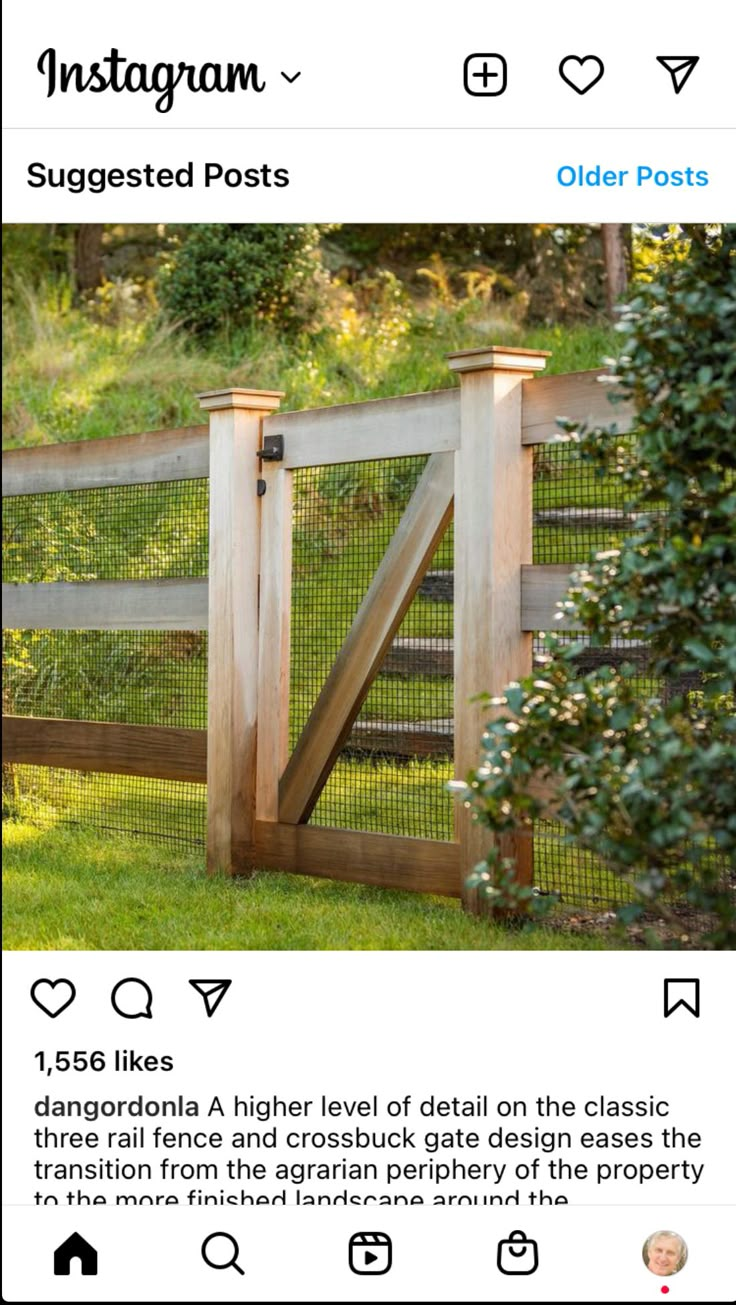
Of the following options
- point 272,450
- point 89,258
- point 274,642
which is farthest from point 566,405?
point 89,258

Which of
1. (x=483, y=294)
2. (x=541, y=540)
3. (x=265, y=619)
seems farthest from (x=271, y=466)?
(x=483, y=294)

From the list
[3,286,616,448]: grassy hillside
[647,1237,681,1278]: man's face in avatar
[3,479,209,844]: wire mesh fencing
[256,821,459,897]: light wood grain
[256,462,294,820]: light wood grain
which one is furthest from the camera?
[3,286,616,448]: grassy hillside

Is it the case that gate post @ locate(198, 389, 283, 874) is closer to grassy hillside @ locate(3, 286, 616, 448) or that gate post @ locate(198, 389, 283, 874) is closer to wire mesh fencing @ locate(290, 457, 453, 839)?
wire mesh fencing @ locate(290, 457, 453, 839)

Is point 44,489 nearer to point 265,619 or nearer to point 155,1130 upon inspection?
point 265,619

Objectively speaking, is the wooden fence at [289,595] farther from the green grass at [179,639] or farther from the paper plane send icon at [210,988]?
the paper plane send icon at [210,988]

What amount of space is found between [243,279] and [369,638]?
5.36m

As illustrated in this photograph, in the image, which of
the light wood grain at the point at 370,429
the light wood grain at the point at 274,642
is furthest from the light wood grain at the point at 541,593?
the light wood grain at the point at 274,642

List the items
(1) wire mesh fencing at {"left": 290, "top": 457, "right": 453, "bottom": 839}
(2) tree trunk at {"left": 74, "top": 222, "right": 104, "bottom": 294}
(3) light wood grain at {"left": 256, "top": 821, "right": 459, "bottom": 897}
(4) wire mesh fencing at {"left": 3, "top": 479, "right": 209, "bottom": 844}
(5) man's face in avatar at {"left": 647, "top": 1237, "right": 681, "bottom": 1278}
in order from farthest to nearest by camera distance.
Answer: (2) tree trunk at {"left": 74, "top": 222, "right": 104, "bottom": 294}
(4) wire mesh fencing at {"left": 3, "top": 479, "right": 209, "bottom": 844}
(1) wire mesh fencing at {"left": 290, "top": 457, "right": 453, "bottom": 839}
(3) light wood grain at {"left": 256, "top": 821, "right": 459, "bottom": 897}
(5) man's face in avatar at {"left": 647, "top": 1237, "right": 681, "bottom": 1278}

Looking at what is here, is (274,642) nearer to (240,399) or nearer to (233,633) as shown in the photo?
(233,633)

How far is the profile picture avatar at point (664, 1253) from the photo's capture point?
1.75 m

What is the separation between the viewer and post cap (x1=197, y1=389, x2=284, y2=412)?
4.05 meters

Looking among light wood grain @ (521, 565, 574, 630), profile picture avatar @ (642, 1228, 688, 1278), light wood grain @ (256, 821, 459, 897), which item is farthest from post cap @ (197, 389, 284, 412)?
profile picture avatar @ (642, 1228, 688, 1278)

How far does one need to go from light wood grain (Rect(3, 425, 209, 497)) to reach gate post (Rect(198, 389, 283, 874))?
178mm

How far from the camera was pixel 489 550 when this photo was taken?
11.0 ft
